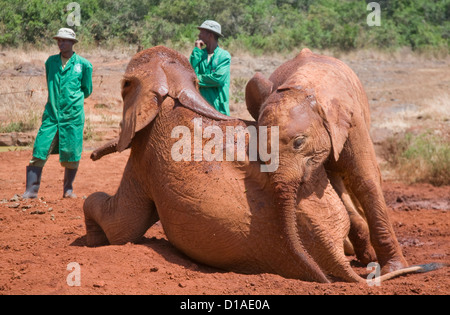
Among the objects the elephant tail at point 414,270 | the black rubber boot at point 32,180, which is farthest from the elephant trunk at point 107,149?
the black rubber boot at point 32,180

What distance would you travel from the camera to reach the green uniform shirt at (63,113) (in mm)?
8039

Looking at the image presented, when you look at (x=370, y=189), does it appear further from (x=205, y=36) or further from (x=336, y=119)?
(x=205, y=36)

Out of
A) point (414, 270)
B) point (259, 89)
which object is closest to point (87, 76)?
point (259, 89)

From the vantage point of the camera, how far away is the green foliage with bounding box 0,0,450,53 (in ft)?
64.6

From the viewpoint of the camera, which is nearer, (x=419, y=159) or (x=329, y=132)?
(x=329, y=132)

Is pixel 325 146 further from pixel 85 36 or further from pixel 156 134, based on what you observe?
pixel 85 36

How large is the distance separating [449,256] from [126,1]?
1900cm

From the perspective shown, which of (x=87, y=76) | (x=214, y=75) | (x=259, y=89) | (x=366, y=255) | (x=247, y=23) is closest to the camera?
(x=259, y=89)

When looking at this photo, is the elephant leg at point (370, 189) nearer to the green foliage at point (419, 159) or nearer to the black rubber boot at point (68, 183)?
the black rubber boot at point (68, 183)

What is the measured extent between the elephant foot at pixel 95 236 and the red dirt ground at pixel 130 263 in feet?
0.30

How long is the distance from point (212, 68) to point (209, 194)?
8.73 feet

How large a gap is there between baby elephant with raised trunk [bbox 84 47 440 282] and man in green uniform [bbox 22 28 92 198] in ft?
9.43

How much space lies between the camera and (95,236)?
577 cm

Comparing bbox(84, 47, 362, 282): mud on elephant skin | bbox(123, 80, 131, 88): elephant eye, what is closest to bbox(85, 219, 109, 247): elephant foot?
bbox(84, 47, 362, 282): mud on elephant skin
